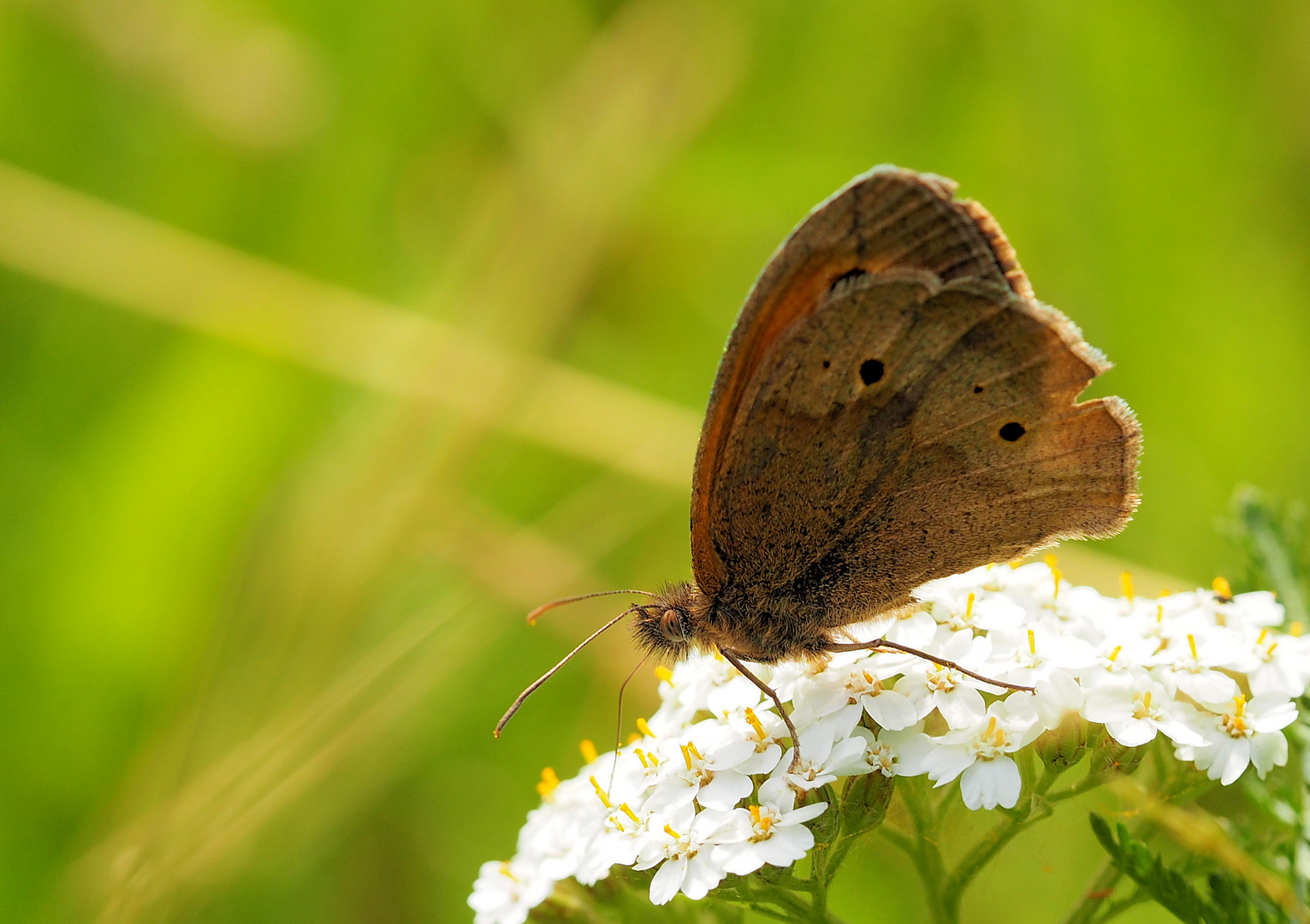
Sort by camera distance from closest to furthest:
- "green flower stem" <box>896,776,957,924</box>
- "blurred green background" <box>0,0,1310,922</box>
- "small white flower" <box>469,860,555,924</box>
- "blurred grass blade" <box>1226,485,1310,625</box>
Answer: "green flower stem" <box>896,776,957,924</box> → "small white flower" <box>469,860,555,924</box> → "blurred grass blade" <box>1226,485,1310,625</box> → "blurred green background" <box>0,0,1310,922</box>

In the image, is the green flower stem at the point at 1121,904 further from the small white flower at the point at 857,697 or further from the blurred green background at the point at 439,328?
the blurred green background at the point at 439,328

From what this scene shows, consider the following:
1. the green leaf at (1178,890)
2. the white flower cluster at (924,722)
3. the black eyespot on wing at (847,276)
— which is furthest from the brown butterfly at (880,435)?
the green leaf at (1178,890)

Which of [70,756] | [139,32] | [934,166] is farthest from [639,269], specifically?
[70,756]

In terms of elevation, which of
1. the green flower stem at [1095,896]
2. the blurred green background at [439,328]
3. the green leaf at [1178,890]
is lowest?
the green leaf at [1178,890]

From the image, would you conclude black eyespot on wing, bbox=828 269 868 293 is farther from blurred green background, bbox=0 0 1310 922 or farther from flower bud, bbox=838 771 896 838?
blurred green background, bbox=0 0 1310 922

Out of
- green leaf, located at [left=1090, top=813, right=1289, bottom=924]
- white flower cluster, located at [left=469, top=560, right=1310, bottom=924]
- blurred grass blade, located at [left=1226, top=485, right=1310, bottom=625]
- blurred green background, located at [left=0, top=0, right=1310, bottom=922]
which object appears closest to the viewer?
green leaf, located at [left=1090, top=813, right=1289, bottom=924]

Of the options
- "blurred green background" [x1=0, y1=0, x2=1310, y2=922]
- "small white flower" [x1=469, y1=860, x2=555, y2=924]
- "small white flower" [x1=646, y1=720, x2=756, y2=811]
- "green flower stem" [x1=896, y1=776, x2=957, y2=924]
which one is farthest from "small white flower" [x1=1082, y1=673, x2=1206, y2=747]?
"blurred green background" [x1=0, y1=0, x2=1310, y2=922]
